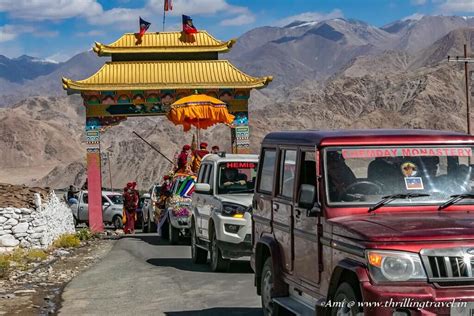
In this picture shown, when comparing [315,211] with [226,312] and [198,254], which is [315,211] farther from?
[198,254]

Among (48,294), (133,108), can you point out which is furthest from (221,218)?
(133,108)

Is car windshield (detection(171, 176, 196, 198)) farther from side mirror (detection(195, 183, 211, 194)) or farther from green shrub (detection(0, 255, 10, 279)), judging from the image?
side mirror (detection(195, 183, 211, 194))

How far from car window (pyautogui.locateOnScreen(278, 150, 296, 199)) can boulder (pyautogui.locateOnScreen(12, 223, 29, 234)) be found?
39.8 feet

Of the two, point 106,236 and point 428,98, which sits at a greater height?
point 428,98

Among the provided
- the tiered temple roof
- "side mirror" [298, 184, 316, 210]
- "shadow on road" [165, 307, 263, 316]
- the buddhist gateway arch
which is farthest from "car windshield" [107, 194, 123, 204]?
"side mirror" [298, 184, 316, 210]

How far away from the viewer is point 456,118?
102500mm

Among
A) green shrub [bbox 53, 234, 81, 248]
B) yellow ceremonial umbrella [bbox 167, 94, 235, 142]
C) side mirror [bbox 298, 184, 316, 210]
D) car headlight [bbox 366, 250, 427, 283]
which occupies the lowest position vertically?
green shrub [bbox 53, 234, 81, 248]

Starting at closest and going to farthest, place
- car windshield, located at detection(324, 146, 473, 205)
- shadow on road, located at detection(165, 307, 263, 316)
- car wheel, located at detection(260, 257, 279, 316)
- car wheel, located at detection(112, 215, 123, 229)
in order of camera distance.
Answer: car windshield, located at detection(324, 146, 473, 205), car wheel, located at detection(260, 257, 279, 316), shadow on road, located at detection(165, 307, 263, 316), car wheel, located at detection(112, 215, 123, 229)

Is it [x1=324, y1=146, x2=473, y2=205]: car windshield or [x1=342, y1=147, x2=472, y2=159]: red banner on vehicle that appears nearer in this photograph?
[x1=324, y1=146, x2=473, y2=205]: car windshield

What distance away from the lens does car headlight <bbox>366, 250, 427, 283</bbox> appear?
664 cm

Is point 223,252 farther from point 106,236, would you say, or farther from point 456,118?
point 456,118

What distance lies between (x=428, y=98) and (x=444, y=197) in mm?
102109

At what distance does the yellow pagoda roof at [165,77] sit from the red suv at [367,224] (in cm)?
2220

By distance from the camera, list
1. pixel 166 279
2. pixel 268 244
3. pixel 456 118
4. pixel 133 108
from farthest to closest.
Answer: pixel 456 118 < pixel 133 108 < pixel 166 279 < pixel 268 244
